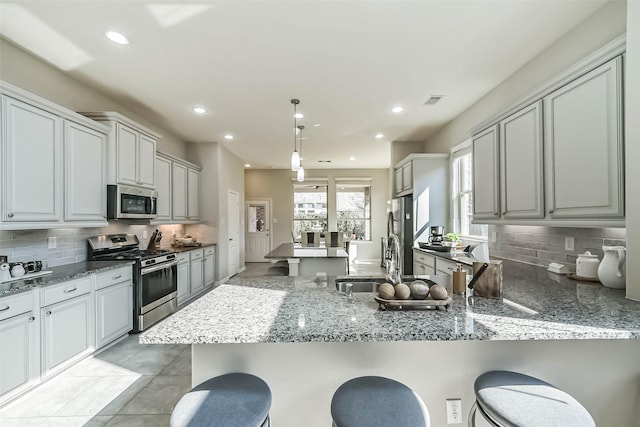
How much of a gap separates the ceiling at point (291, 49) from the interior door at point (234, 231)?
2.65 metres

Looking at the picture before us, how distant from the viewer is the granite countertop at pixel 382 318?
1.06 metres

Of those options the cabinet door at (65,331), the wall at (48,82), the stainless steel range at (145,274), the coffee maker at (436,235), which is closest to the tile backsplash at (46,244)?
the stainless steel range at (145,274)

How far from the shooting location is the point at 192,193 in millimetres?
5379

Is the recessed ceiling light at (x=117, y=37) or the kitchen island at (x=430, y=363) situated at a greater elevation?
the recessed ceiling light at (x=117, y=37)

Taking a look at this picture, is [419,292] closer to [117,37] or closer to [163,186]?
[117,37]

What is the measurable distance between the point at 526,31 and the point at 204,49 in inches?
107

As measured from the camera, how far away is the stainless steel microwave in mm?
3221

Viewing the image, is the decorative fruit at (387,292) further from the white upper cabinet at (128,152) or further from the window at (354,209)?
the window at (354,209)

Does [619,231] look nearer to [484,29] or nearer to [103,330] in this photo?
[484,29]

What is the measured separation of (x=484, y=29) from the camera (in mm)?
2285

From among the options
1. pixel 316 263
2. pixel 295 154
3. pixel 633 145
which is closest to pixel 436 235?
pixel 316 263

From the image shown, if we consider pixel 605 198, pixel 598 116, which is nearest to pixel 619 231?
pixel 605 198

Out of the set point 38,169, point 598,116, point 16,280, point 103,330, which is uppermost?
point 598,116

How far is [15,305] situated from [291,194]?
23.2 feet
